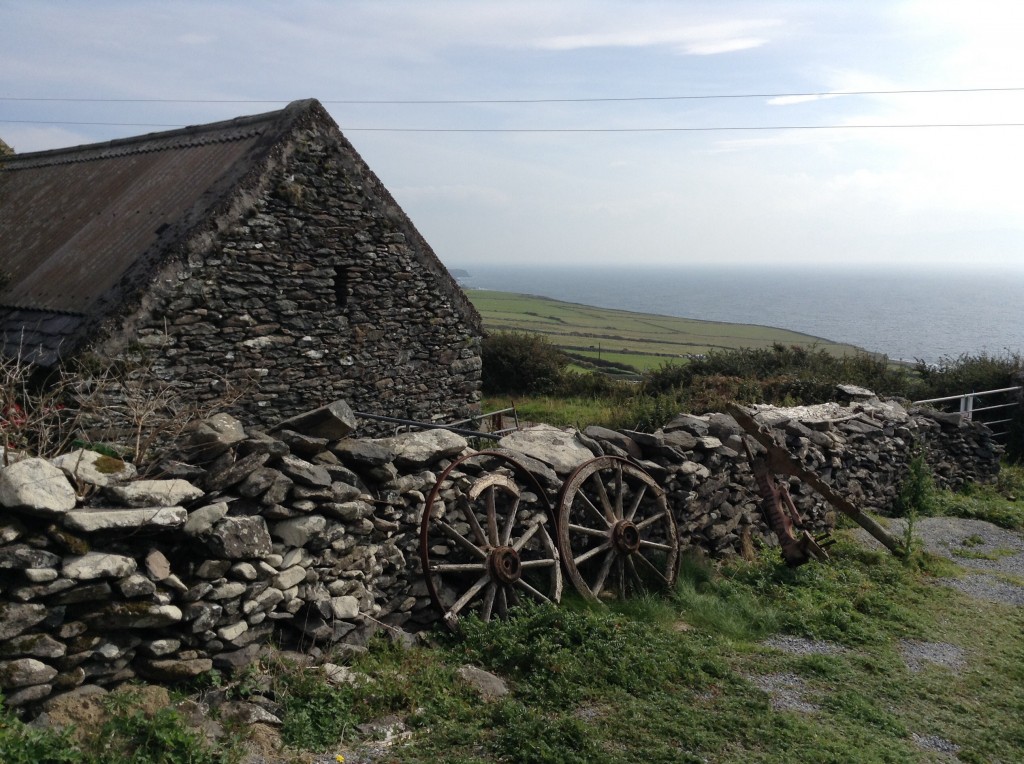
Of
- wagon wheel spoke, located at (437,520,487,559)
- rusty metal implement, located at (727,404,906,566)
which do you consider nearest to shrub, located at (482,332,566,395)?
rusty metal implement, located at (727,404,906,566)

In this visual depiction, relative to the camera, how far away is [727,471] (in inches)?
393

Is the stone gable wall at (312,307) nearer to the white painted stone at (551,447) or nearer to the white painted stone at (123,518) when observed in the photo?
the white painted stone at (551,447)

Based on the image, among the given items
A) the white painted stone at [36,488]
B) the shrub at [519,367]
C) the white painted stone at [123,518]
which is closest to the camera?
the white painted stone at [36,488]

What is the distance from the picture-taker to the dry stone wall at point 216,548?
473 centimetres

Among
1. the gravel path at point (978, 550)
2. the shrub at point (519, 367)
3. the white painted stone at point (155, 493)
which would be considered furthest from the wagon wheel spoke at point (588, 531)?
the shrub at point (519, 367)

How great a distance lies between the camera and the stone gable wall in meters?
10.2

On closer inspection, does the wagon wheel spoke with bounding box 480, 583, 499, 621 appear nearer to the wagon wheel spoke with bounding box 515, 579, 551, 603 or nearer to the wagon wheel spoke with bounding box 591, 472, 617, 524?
the wagon wheel spoke with bounding box 515, 579, 551, 603

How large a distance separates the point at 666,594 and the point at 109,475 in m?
5.31

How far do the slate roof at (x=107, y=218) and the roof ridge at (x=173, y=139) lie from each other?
1.0 inches

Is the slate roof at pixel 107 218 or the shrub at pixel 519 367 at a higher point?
the slate roof at pixel 107 218

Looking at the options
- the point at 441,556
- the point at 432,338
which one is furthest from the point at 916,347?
the point at 441,556

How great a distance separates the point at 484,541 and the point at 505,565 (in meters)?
0.28

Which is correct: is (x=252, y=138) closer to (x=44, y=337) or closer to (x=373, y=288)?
(x=373, y=288)

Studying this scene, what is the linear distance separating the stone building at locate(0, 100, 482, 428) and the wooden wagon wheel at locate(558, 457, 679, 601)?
4875mm
